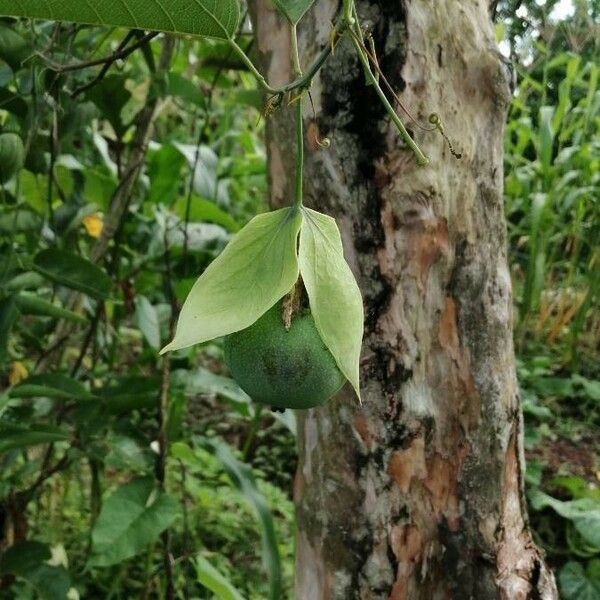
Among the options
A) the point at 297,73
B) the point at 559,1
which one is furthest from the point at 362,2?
the point at 559,1

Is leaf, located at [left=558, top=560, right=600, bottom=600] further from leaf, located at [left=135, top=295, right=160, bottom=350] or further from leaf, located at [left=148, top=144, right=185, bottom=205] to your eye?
leaf, located at [left=148, top=144, right=185, bottom=205]

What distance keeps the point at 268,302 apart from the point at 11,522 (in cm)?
111

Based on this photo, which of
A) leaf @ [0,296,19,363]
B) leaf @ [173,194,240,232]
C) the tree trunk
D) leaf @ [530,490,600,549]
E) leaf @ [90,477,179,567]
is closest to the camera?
the tree trunk

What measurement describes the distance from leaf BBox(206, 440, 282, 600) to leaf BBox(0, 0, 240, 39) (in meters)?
0.93

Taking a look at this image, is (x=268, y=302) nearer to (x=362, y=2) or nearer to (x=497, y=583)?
(x=362, y=2)

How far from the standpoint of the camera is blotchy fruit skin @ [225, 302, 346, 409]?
0.45m

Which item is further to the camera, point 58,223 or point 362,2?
point 58,223

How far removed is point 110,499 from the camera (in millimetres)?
1118

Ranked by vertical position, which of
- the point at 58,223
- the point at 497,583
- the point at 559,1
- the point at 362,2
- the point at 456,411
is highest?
the point at 559,1

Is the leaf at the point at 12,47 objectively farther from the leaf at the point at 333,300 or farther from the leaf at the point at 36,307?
the leaf at the point at 333,300

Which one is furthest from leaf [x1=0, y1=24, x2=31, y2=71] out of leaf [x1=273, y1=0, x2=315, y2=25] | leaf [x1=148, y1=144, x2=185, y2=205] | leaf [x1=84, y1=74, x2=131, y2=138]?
leaf [x1=273, y1=0, x2=315, y2=25]

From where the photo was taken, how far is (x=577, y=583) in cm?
173

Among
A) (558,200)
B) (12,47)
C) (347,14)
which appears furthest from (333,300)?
(558,200)

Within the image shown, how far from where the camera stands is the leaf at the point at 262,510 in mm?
1180
